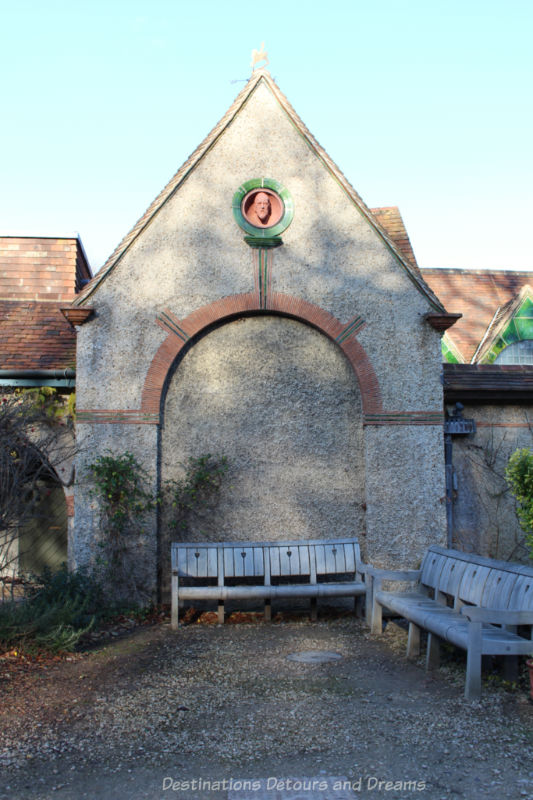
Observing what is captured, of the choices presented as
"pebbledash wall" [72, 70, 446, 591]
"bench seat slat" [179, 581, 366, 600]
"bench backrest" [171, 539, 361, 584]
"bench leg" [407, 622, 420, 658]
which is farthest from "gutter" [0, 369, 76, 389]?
"bench leg" [407, 622, 420, 658]

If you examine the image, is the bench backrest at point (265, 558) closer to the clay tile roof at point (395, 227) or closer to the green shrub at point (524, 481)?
the green shrub at point (524, 481)

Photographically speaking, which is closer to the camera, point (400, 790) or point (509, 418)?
point (400, 790)

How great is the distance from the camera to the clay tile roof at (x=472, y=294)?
16.2m

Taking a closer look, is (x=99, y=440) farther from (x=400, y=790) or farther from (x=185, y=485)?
(x=400, y=790)

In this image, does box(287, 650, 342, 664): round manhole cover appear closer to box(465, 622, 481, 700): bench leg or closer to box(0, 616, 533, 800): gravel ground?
box(0, 616, 533, 800): gravel ground

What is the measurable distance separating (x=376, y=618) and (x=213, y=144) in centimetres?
695

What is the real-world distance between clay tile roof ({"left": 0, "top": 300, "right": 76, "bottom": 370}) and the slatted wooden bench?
3.53m

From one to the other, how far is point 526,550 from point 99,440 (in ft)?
21.5

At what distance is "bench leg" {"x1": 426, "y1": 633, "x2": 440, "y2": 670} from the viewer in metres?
6.60

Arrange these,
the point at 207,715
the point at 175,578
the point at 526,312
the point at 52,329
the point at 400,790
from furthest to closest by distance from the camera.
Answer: the point at 526,312
the point at 52,329
the point at 175,578
the point at 207,715
the point at 400,790

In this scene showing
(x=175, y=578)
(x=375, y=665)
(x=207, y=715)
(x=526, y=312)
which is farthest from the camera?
(x=526, y=312)

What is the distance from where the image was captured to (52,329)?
11.3 metres

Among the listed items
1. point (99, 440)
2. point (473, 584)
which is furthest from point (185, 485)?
point (473, 584)

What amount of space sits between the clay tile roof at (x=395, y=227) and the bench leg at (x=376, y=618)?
17.9ft
